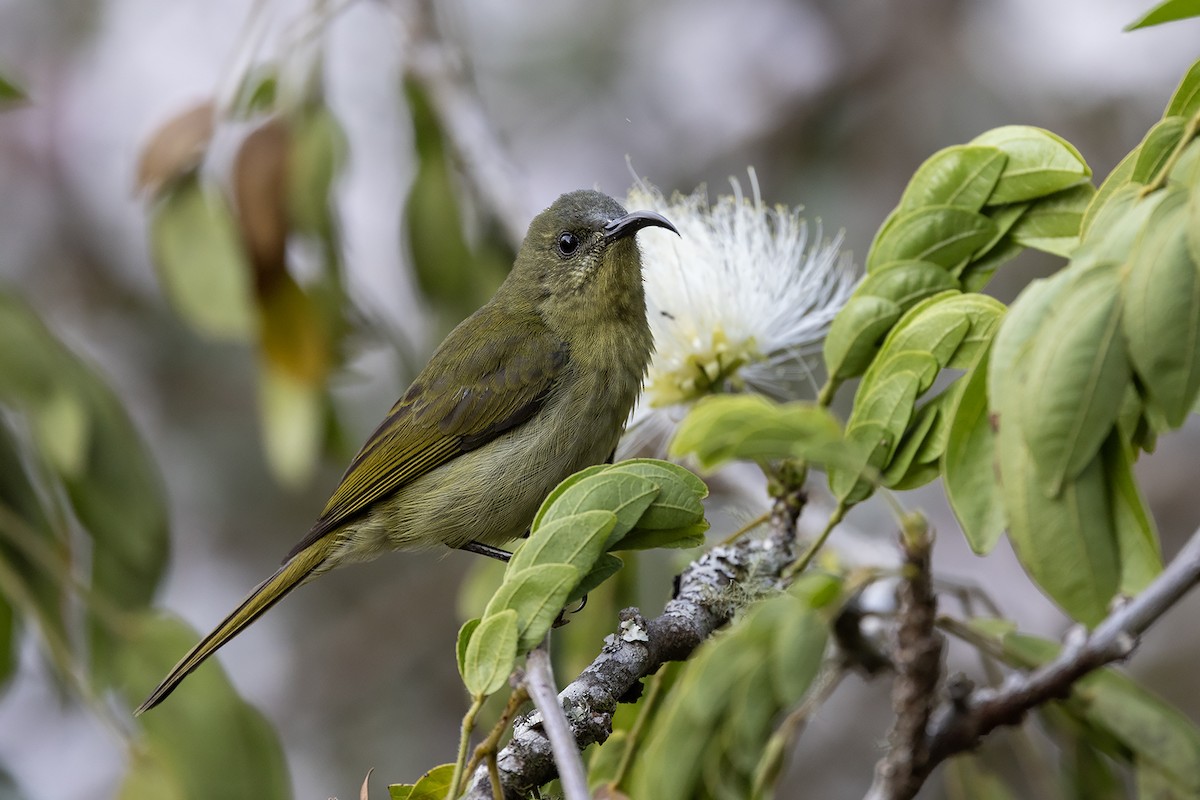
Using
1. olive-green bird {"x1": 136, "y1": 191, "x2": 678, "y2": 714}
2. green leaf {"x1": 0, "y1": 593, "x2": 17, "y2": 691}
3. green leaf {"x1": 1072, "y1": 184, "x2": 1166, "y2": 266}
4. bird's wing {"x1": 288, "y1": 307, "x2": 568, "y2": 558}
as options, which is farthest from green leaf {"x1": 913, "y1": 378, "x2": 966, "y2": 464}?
green leaf {"x1": 0, "y1": 593, "x2": 17, "y2": 691}

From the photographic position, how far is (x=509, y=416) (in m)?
3.50

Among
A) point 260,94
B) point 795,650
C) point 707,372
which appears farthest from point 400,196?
point 795,650

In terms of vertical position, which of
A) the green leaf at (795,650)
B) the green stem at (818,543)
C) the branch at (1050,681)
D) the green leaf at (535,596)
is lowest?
the branch at (1050,681)

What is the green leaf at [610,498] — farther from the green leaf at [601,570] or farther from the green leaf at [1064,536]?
the green leaf at [1064,536]

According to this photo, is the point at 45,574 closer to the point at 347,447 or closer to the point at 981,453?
the point at 347,447

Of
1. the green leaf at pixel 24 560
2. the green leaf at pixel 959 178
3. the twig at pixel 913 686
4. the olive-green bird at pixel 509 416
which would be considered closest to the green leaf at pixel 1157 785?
the twig at pixel 913 686

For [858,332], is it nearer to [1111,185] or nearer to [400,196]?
[1111,185]

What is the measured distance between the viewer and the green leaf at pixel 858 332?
2160 millimetres

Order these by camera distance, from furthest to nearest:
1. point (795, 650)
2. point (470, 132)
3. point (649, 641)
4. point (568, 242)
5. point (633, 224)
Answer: point (470, 132)
point (568, 242)
point (633, 224)
point (649, 641)
point (795, 650)

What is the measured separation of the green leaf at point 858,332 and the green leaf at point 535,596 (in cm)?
76

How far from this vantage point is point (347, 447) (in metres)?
4.45

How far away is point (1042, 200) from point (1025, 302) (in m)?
0.80

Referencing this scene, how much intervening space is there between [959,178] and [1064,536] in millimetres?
920

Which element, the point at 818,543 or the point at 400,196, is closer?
the point at 818,543
